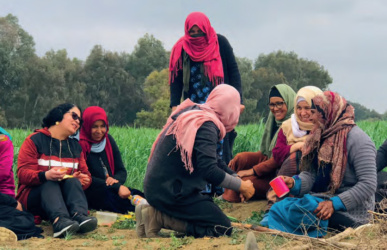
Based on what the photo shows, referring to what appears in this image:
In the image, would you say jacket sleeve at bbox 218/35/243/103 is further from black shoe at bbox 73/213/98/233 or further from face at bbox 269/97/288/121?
black shoe at bbox 73/213/98/233

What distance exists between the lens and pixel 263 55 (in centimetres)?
6231

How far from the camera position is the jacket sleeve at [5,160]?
573 centimetres

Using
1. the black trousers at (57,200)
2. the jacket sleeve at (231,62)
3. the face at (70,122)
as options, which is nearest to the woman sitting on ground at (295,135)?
the jacket sleeve at (231,62)

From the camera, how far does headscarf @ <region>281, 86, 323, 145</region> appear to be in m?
5.96

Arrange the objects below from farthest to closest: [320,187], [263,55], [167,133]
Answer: [263,55], [320,187], [167,133]

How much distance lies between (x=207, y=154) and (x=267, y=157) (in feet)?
7.88

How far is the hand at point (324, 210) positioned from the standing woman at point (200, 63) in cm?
242

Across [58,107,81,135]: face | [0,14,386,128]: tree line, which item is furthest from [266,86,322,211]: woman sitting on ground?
[0,14,386,128]: tree line

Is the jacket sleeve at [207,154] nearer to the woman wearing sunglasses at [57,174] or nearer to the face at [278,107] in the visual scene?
the woman wearing sunglasses at [57,174]

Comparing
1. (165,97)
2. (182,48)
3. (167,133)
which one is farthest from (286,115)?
(165,97)

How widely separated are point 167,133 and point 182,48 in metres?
2.54

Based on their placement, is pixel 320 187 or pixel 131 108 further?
pixel 131 108

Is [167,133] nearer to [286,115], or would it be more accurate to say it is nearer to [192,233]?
[192,233]

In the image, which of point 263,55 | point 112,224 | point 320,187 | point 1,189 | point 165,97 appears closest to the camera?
point 320,187
